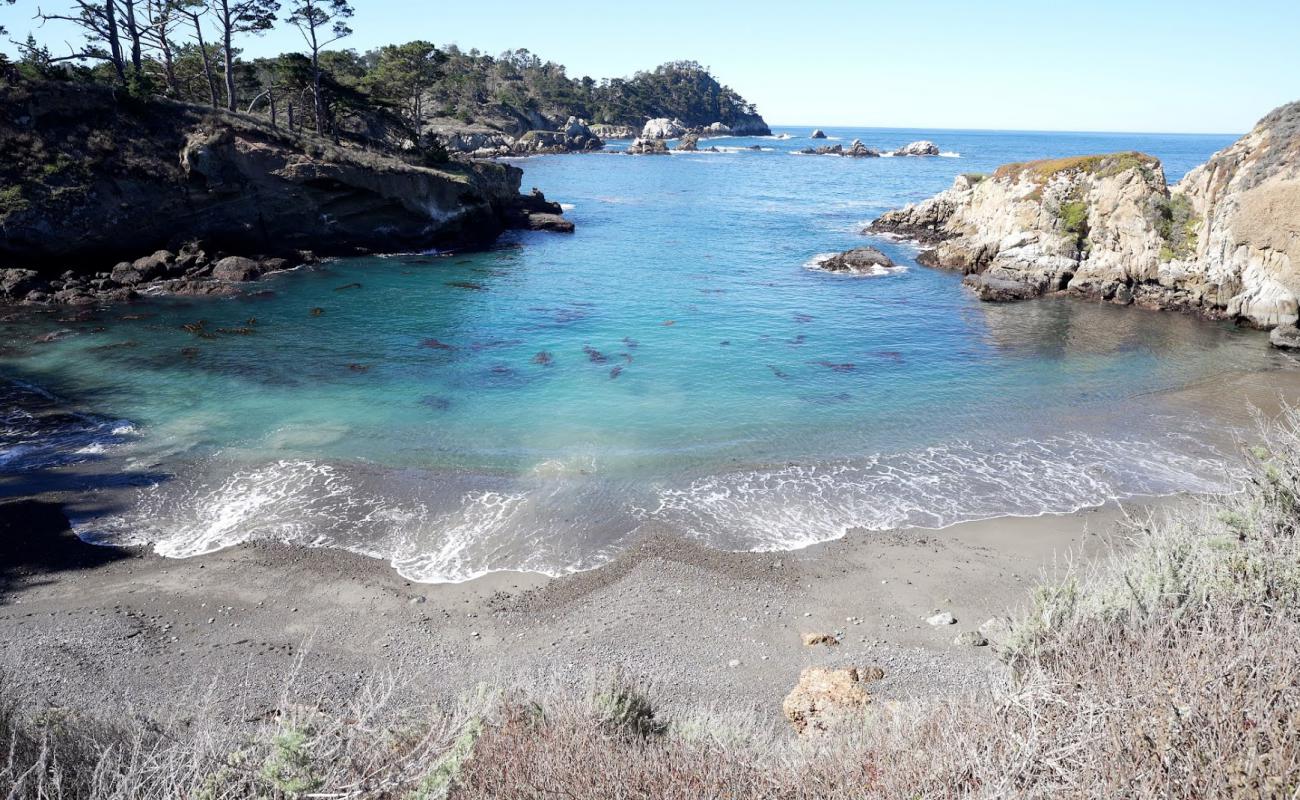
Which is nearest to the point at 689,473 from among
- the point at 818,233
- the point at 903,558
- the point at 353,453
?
the point at 903,558

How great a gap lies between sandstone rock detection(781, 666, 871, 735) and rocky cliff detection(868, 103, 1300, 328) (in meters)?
30.6

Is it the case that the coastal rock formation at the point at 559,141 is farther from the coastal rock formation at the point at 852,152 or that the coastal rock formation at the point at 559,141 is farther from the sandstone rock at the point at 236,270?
the sandstone rock at the point at 236,270

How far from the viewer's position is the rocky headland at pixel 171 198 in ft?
113

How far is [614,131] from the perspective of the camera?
166 metres

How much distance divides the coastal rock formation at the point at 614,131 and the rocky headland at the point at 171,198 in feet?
399

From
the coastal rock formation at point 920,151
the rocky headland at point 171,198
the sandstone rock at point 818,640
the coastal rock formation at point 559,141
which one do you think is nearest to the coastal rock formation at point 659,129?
the coastal rock formation at point 559,141

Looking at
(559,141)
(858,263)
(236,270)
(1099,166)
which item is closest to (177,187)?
(236,270)

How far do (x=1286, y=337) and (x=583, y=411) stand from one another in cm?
2743

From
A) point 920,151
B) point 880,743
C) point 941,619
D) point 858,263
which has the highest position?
point 920,151

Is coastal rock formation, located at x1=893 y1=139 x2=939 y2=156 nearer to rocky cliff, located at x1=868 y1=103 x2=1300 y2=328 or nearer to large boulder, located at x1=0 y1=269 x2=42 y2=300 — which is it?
rocky cliff, located at x1=868 y1=103 x2=1300 y2=328

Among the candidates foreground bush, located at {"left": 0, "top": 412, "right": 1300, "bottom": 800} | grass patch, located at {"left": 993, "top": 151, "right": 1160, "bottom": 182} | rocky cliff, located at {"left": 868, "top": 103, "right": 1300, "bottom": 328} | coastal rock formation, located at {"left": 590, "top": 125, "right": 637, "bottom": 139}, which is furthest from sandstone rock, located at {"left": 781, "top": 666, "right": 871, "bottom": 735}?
coastal rock formation, located at {"left": 590, "top": 125, "right": 637, "bottom": 139}

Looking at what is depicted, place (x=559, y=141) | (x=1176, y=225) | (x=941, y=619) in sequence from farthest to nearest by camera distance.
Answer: (x=559, y=141) < (x=1176, y=225) < (x=941, y=619)

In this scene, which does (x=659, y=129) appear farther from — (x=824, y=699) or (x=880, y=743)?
(x=880, y=743)

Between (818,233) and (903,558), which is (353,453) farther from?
(818,233)
